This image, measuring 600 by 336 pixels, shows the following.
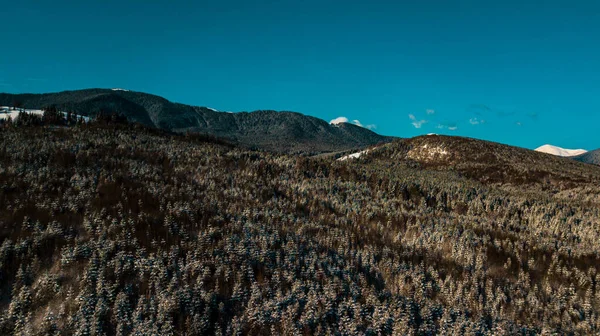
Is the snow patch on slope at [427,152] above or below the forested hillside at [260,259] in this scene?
above

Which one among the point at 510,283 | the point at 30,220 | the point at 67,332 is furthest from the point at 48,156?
the point at 510,283

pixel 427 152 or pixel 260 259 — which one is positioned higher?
pixel 427 152

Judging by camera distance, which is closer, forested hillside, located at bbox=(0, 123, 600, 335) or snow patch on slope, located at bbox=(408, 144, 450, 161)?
forested hillside, located at bbox=(0, 123, 600, 335)

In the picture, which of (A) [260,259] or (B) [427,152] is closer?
(A) [260,259]

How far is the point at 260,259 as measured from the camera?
18172mm

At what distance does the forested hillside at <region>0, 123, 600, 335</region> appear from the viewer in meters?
12.9

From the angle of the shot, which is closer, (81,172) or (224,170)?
(81,172)

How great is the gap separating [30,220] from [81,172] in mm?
17314

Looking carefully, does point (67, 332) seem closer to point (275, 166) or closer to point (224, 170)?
point (224, 170)

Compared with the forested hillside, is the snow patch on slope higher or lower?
higher

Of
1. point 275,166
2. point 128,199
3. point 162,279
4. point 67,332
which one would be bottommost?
point 67,332

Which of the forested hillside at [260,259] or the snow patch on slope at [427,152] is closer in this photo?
the forested hillside at [260,259]

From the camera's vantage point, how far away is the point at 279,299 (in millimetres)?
14250

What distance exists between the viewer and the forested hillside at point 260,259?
1295 centimetres
